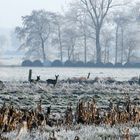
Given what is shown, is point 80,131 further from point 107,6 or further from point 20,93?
point 107,6

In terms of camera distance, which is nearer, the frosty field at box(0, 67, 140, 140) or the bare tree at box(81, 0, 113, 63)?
the frosty field at box(0, 67, 140, 140)

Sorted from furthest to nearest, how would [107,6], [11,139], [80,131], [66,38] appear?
[66,38], [107,6], [80,131], [11,139]

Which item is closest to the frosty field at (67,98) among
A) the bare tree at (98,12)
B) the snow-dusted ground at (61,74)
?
the snow-dusted ground at (61,74)

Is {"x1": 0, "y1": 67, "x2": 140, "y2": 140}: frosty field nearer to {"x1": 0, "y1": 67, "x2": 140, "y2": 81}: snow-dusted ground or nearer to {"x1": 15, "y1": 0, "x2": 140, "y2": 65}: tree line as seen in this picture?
{"x1": 0, "y1": 67, "x2": 140, "y2": 81}: snow-dusted ground

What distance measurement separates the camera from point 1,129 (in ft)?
42.0

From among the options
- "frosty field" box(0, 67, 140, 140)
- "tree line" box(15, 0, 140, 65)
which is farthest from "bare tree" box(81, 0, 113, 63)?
"frosty field" box(0, 67, 140, 140)

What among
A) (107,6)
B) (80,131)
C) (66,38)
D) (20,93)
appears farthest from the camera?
(66,38)

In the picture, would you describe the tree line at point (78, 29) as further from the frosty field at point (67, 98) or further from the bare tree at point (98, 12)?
the frosty field at point (67, 98)

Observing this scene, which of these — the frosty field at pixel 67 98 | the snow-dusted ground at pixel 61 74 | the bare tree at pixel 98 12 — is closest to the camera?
the frosty field at pixel 67 98

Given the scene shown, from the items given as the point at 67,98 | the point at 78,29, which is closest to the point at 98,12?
the point at 78,29

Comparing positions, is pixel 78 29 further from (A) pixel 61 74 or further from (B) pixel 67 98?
(B) pixel 67 98

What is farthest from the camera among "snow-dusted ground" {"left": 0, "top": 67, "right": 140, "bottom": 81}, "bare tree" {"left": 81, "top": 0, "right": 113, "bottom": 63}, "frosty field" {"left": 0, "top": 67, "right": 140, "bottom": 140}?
"bare tree" {"left": 81, "top": 0, "right": 113, "bottom": 63}

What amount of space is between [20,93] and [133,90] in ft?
23.2

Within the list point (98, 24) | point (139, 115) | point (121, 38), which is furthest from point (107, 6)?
point (139, 115)
